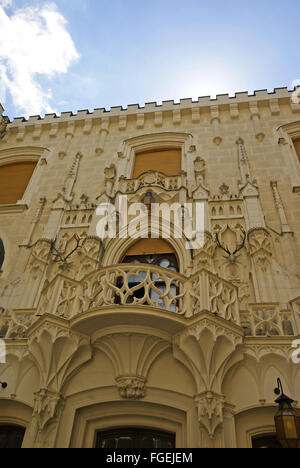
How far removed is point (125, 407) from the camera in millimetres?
6699

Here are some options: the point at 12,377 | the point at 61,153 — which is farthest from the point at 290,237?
the point at 61,153

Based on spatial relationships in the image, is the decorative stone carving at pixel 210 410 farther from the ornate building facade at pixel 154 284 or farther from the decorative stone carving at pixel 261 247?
the decorative stone carving at pixel 261 247

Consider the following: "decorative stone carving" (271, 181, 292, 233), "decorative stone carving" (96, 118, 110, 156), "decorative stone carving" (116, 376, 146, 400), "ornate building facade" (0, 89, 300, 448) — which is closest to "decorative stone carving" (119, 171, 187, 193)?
"ornate building facade" (0, 89, 300, 448)

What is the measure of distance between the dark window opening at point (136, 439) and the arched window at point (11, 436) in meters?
1.59

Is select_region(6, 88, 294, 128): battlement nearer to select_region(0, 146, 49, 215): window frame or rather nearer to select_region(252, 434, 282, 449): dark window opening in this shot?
select_region(0, 146, 49, 215): window frame

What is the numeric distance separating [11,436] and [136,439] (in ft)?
8.47

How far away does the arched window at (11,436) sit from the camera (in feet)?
22.4

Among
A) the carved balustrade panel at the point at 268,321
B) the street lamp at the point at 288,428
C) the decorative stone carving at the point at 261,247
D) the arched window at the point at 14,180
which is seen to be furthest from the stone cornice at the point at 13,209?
the street lamp at the point at 288,428

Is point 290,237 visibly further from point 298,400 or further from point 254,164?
point 298,400

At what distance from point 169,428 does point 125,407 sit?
35.8 inches

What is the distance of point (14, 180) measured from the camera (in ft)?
43.9

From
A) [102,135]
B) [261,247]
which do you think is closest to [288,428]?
[261,247]

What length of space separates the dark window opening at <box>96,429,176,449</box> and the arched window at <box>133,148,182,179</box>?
8114 mm

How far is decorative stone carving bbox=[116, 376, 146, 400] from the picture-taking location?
6.53m
